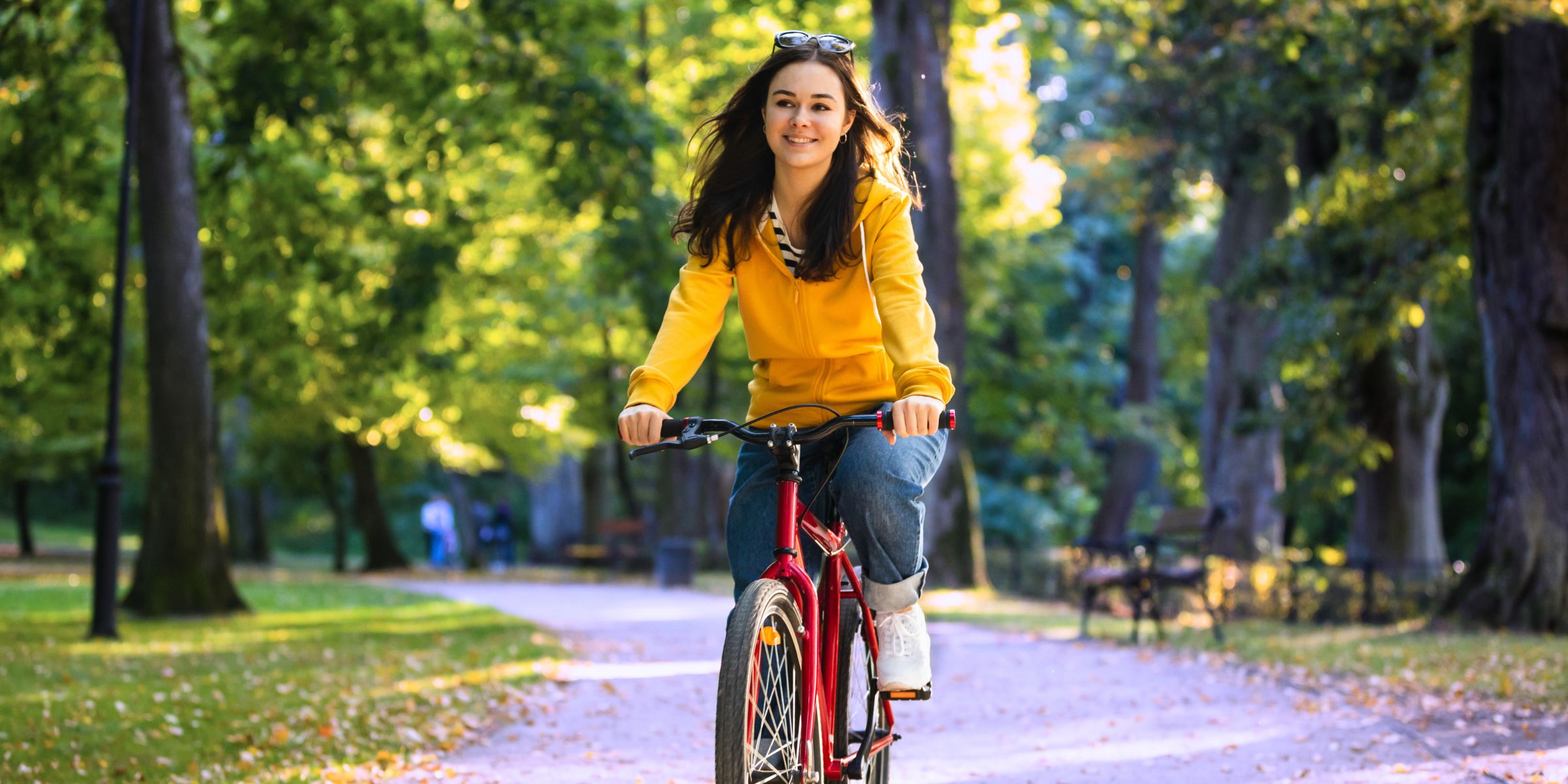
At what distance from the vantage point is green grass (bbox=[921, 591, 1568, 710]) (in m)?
Answer: 9.14

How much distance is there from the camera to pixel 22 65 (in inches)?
590

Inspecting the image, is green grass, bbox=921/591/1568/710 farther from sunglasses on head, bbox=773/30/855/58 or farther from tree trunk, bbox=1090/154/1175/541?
tree trunk, bbox=1090/154/1175/541

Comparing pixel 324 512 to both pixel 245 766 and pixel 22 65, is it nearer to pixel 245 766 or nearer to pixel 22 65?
pixel 22 65

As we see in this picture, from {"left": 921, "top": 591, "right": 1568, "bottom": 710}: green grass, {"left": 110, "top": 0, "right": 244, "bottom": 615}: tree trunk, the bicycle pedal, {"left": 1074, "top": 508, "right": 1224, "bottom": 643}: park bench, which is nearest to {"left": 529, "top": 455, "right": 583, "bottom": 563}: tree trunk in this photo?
{"left": 921, "top": 591, "right": 1568, "bottom": 710}: green grass

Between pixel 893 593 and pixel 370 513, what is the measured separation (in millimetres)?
28977

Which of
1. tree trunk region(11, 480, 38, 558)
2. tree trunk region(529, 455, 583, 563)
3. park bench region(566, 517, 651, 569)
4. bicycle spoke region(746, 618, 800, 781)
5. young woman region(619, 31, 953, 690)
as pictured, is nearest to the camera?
bicycle spoke region(746, 618, 800, 781)

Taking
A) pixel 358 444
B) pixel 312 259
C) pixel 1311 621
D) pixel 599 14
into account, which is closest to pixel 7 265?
pixel 312 259

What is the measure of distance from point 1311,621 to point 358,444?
20286 millimetres

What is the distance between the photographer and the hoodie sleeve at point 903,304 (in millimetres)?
3875

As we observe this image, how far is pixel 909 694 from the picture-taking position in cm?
432

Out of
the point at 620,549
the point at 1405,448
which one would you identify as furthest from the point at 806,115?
the point at 620,549

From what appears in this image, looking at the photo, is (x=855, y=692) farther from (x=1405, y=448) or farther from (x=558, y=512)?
(x=558, y=512)

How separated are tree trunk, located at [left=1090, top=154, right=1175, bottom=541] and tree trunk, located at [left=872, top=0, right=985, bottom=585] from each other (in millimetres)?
A: 11570

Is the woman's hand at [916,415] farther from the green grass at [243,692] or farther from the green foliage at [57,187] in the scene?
the green foliage at [57,187]
